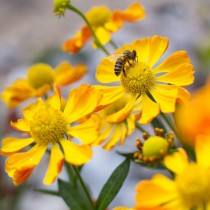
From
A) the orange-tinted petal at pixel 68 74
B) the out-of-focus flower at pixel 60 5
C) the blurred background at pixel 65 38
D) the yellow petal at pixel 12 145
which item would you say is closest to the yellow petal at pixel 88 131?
the yellow petal at pixel 12 145

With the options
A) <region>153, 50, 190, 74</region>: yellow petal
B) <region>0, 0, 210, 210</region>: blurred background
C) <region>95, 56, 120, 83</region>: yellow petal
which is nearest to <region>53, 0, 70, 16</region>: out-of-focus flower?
<region>95, 56, 120, 83</region>: yellow petal

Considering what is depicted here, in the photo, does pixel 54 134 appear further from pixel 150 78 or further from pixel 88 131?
pixel 150 78

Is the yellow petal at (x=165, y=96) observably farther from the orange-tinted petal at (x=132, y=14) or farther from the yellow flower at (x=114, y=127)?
the orange-tinted petal at (x=132, y=14)

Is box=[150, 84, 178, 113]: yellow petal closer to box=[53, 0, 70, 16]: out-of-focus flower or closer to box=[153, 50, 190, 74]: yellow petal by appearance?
box=[153, 50, 190, 74]: yellow petal

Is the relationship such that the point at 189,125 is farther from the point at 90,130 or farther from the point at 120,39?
the point at 120,39

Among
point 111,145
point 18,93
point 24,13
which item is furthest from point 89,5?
point 111,145

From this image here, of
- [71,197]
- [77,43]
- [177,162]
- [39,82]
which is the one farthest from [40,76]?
[177,162]

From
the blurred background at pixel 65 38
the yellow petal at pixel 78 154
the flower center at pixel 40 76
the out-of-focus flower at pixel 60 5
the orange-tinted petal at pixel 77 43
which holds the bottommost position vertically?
the blurred background at pixel 65 38
